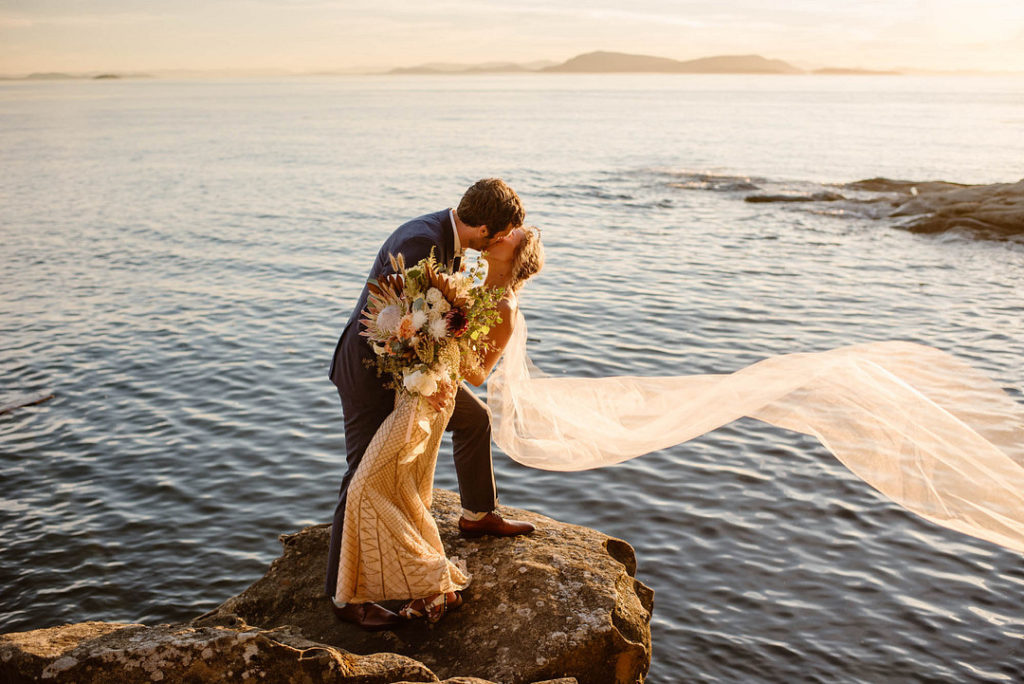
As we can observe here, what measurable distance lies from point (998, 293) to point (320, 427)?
47.0ft

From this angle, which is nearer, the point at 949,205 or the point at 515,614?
the point at 515,614

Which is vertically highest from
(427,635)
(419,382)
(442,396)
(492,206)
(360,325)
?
(492,206)

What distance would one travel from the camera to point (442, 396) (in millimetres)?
5027

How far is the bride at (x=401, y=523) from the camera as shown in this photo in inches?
193

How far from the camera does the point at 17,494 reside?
907 centimetres

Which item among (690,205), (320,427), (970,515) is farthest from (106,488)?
(690,205)

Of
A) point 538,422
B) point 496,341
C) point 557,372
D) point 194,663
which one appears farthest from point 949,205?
point 194,663

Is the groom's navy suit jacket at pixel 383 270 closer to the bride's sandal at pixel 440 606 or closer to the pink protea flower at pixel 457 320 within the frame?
the pink protea flower at pixel 457 320

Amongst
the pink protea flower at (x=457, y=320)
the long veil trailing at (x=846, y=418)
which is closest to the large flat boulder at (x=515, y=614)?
the long veil trailing at (x=846, y=418)

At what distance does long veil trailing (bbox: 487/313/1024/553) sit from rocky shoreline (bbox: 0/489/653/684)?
78 centimetres

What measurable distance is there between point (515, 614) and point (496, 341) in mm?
1692

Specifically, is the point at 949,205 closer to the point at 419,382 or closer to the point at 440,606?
the point at 440,606

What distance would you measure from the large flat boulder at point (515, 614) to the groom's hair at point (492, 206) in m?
2.15

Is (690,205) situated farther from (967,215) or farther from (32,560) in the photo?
(32,560)
